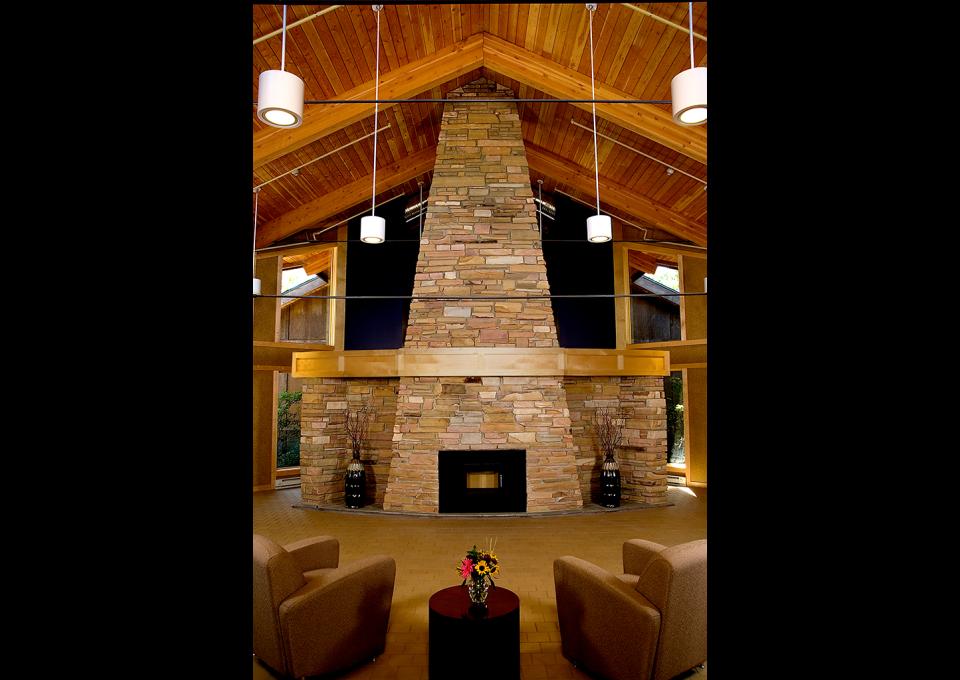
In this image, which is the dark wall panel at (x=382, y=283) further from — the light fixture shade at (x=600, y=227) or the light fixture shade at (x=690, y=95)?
the light fixture shade at (x=690, y=95)

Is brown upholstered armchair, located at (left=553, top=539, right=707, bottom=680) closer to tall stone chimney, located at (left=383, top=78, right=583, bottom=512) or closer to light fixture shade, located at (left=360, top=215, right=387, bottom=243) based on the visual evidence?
tall stone chimney, located at (left=383, top=78, right=583, bottom=512)

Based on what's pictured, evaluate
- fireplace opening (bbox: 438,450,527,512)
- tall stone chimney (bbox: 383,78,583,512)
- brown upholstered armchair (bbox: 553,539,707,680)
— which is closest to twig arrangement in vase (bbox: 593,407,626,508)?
tall stone chimney (bbox: 383,78,583,512)

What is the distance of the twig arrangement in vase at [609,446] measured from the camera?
22.7 ft

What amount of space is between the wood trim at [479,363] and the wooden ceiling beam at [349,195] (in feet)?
7.18

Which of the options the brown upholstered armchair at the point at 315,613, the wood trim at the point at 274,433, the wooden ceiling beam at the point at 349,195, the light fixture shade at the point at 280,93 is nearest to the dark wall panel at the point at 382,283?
the wooden ceiling beam at the point at 349,195

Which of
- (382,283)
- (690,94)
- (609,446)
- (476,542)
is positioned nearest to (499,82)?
(382,283)

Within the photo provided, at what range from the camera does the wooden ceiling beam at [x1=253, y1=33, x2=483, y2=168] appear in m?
5.47

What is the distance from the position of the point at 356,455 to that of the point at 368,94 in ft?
15.6

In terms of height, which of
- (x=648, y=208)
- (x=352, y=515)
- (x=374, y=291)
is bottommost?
(x=352, y=515)

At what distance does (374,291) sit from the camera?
8539 mm

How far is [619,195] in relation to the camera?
25.3ft
